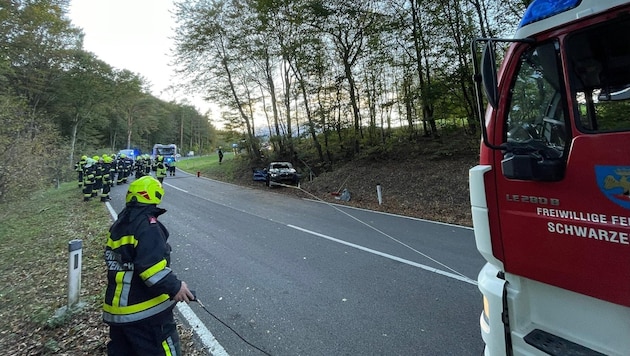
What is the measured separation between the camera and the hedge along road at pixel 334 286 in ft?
10.1

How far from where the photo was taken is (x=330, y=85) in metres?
17.6

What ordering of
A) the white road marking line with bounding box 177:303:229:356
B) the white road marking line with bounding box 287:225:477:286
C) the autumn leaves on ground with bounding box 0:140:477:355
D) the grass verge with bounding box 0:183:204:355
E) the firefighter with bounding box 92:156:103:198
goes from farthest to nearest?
the firefighter with bounding box 92:156:103:198 < the white road marking line with bounding box 287:225:477:286 < the autumn leaves on ground with bounding box 0:140:477:355 < the grass verge with bounding box 0:183:204:355 < the white road marking line with bounding box 177:303:229:356

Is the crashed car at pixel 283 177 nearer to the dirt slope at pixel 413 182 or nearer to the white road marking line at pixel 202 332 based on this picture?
the dirt slope at pixel 413 182

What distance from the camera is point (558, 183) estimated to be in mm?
1690

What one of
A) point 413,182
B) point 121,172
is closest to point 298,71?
point 413,182

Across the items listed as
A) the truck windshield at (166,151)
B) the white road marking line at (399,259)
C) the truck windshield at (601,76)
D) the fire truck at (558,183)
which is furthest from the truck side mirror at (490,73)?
the truck windshield at (166,151)

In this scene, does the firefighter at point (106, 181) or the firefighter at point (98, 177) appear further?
the firefighter at point (98, 177)

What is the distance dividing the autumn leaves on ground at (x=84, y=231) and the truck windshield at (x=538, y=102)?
134 inches

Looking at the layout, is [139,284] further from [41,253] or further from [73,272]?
[41,253]

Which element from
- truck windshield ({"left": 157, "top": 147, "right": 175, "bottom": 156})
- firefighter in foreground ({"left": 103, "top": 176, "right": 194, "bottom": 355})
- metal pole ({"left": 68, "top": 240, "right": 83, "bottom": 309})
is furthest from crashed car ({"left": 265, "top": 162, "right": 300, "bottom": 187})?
truck windshield ({"left": 157, "top": 147, "right": 175, "bottom": 156})

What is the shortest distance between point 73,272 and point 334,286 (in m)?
3.40

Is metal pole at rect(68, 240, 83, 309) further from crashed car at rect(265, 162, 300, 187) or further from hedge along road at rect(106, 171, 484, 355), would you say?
crashed car at rect(265, 162, 300, 187)

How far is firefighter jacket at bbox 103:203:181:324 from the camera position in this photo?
209 centimetres

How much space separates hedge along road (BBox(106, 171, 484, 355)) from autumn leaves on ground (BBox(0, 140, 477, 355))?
84 centimetres
